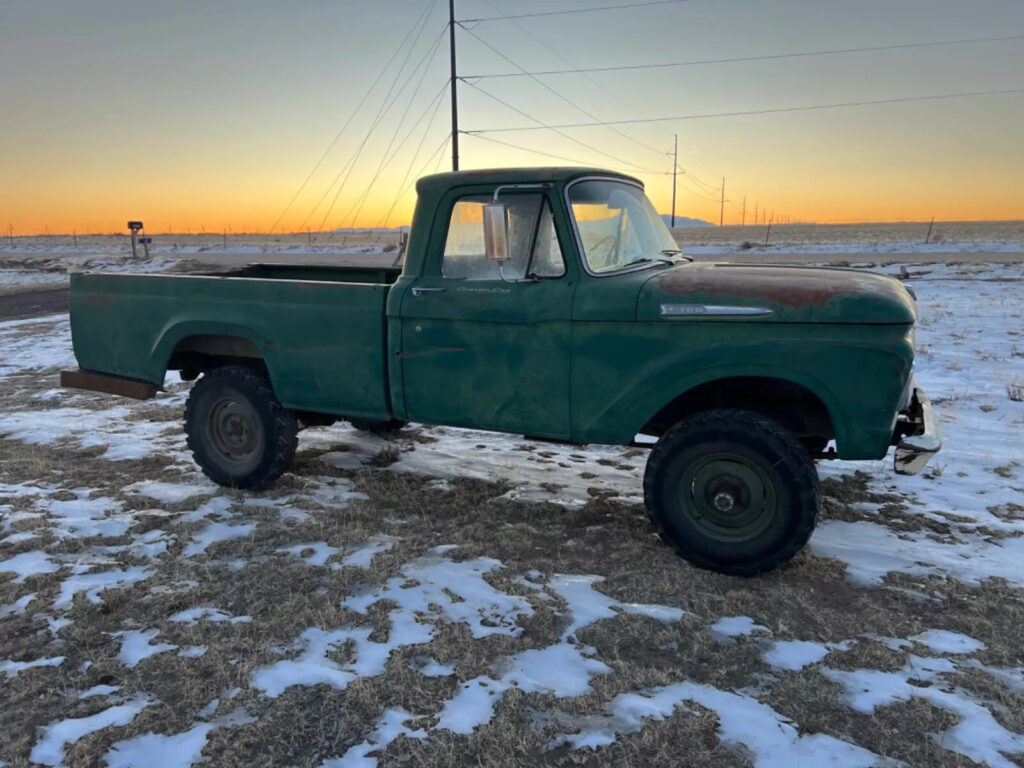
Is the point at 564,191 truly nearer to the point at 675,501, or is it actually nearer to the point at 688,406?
the point at 688,406

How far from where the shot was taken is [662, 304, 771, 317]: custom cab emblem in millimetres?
3701

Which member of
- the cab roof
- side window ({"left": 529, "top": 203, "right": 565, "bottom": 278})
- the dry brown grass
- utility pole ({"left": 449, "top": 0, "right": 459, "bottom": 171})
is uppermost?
utility pole ({"left": 449, "top": 0, "right": 459, "bottom": 171})

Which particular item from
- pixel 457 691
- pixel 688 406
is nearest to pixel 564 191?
pixel 688 406

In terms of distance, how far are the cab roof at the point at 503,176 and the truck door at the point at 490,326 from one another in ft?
0.29

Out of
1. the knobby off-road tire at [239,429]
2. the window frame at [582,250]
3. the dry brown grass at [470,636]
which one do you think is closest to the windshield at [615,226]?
the window frame at [582,250]

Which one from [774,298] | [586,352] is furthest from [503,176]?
[774,298]

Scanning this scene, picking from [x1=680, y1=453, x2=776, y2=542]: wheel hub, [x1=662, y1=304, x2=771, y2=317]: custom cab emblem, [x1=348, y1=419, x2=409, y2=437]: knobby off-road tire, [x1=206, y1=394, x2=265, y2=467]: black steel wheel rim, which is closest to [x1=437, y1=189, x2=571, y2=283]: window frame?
[x1=662, y1=304, x2=771, y2=317]: custom cab emblem

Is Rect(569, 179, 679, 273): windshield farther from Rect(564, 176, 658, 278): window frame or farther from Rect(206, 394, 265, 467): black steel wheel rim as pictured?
Rect(206, 394, 265, 467): black steel wheel rim

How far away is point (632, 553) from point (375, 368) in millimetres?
2031

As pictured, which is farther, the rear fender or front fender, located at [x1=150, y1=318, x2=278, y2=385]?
front fender, located at [x1=150, y1=318, x2=278, y2=385]

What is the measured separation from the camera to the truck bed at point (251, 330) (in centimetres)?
477

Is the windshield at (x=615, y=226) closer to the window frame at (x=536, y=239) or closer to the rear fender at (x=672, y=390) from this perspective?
the window frame at (x=536, y=239)

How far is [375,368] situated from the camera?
4750 millimetres

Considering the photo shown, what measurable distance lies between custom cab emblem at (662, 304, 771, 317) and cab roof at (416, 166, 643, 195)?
1044 mm
